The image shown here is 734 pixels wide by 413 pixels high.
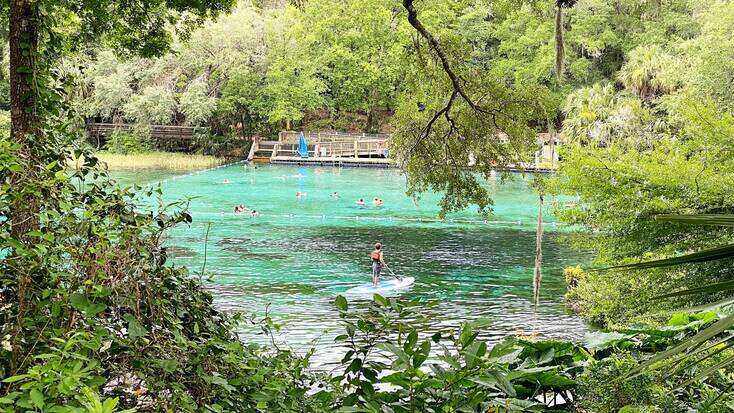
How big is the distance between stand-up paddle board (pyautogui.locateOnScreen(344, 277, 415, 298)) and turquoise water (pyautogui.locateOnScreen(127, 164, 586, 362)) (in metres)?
0.24

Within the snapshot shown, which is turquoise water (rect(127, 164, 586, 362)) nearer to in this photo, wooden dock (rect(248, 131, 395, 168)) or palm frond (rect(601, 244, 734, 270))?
wooden dock (rect(248, 131, 395, 168))

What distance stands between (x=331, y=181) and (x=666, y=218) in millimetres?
28464

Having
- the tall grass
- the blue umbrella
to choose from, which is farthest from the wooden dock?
the tall grass

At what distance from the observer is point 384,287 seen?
14211 mm

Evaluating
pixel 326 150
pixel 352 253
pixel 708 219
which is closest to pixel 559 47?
pixel 708 219

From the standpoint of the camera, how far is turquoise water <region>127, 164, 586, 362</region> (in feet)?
41.2

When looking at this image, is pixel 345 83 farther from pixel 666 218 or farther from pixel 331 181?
pixel 666 218

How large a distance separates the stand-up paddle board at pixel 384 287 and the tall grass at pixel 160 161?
19954mm

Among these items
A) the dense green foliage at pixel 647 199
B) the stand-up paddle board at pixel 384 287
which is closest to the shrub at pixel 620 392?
the dense green foliage at pixel 647 199

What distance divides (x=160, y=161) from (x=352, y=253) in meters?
18.7

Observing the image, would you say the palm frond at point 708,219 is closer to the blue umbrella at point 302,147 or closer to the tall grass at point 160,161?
the tall grass at point 160,161

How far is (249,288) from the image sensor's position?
14062 millimetres

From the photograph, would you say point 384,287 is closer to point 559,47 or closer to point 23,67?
point 559,47

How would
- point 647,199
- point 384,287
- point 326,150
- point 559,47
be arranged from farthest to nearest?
point 326,150 < point 384,287 < point 647,199 < point 559,47
